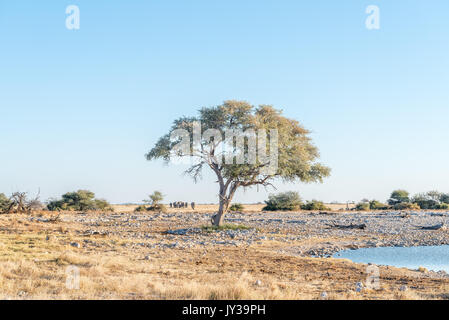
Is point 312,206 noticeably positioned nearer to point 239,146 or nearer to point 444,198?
point 444,198

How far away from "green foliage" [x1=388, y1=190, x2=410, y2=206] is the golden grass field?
6044 centimetres

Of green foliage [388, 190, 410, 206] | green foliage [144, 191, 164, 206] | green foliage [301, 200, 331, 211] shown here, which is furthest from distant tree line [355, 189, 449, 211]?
green foliage [144, 191, 164, 206]

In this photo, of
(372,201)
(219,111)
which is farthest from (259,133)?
(372,201)

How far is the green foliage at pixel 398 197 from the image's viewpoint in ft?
231

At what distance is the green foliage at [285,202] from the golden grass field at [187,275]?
137 feet

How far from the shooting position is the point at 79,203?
54.9m

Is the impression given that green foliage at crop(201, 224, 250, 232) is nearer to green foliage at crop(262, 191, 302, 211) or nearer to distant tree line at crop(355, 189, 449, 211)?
green foliage at crop(262, 191, 302, 211)

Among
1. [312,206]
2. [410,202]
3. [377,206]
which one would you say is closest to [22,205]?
[312,206]

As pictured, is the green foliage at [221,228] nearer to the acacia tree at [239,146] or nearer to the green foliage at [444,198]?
the acacia tree at [239,146]

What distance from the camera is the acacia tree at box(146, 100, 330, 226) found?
21719 mm

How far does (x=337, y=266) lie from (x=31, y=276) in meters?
8.11

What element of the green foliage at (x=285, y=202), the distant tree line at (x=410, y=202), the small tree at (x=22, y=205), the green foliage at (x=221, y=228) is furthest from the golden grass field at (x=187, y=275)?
the distant tree line at (x=410, y=202)

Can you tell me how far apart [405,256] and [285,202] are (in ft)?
142
